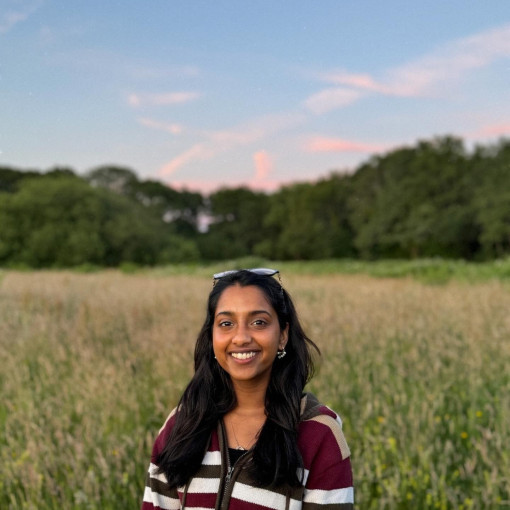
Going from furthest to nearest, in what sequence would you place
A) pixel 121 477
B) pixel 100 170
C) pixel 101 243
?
1. pixel 100 170
2. pixel 101 243
3. pixel 121 477

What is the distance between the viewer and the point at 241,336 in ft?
5.13

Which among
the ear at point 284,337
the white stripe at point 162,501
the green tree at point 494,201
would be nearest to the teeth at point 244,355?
the ear at point 284,337

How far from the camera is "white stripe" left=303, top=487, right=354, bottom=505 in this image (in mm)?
1488

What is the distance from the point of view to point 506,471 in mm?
2717

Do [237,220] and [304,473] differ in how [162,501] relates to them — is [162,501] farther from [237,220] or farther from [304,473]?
[237,220]

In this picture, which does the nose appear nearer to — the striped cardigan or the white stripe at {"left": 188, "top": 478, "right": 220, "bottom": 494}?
the striped cardigan

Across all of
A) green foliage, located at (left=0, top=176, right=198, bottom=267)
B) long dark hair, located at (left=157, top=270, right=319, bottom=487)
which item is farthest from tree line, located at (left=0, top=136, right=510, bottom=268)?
long dark hair, located at (left=157, top=270, right=319, bottom=487)

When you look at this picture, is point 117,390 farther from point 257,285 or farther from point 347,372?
point 257,285

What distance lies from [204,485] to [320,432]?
1.19 feet

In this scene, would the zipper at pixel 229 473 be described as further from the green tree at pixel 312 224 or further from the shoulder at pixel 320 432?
the green tree at pixel 312 224

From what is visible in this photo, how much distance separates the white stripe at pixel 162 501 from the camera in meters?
1.62

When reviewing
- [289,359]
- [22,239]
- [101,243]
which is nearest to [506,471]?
[289,359]

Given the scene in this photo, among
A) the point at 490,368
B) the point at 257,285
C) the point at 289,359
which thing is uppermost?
the point at 257,285

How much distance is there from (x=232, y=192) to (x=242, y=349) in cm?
5862
